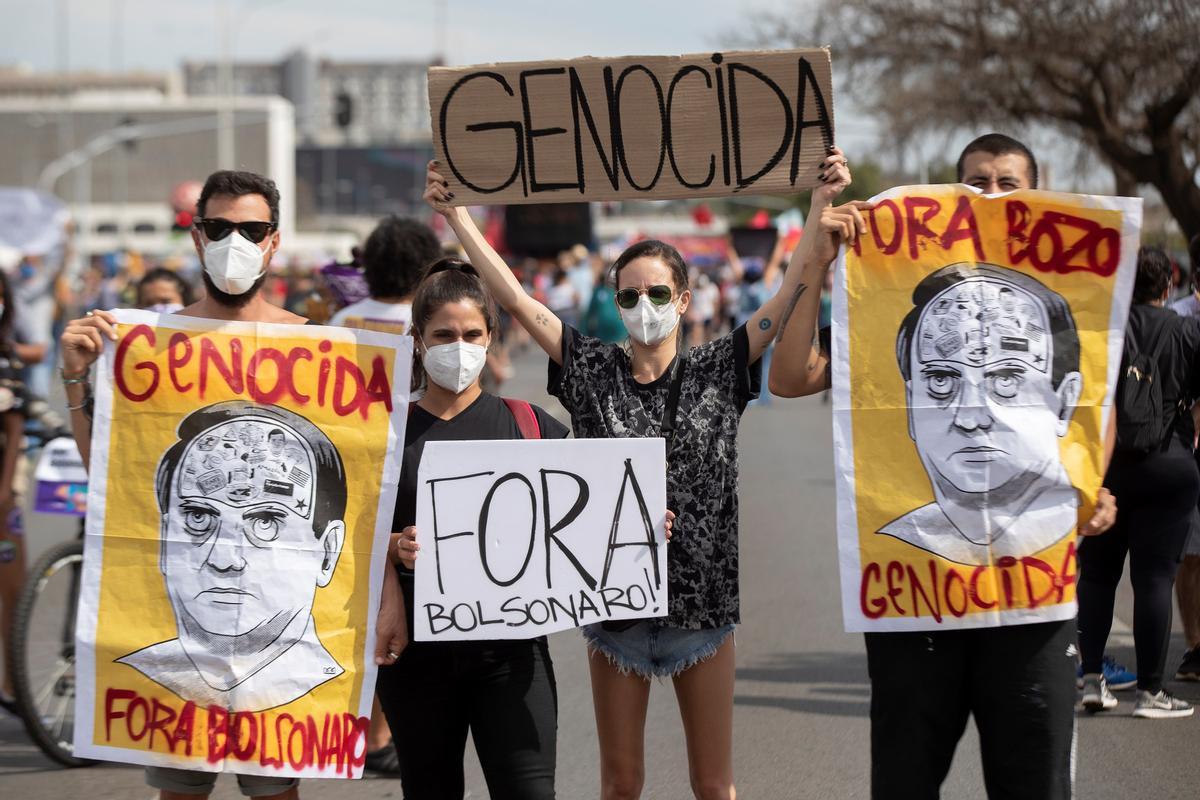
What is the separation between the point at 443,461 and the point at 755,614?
14.9 ft

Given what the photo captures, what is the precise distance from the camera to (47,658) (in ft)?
20.4

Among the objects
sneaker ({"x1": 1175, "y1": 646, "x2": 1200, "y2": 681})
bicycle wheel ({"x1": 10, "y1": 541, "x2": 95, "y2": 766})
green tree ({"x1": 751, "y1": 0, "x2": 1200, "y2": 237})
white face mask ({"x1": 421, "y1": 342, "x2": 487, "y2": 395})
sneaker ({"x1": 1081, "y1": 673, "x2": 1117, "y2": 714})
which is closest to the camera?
white face mask ({"x1": 421, "y1": 342, "x2": 487, "y2": 395})

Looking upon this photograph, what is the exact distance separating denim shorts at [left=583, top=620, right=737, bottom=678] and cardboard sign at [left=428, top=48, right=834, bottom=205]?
113cm

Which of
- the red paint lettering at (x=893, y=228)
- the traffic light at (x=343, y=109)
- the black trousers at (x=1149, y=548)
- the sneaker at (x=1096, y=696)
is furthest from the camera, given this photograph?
the traffic light at (x=343, y=109)

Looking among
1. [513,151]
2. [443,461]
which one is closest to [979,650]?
[443,461]

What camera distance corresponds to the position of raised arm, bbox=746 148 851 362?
380cm

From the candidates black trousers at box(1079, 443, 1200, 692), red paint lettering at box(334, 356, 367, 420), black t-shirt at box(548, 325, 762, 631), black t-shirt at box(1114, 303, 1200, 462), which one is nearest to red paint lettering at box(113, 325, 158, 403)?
red paint lettering at box(334, 356, 367, 420)

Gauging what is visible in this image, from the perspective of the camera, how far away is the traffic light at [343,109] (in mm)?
40328

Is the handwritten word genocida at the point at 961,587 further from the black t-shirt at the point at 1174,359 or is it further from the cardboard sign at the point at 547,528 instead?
the black t-shirt at the point at 1174,359

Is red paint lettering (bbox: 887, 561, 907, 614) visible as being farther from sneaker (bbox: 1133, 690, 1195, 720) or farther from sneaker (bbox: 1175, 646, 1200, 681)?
sneaker (bbox: 1175, 646, 1200, 681)

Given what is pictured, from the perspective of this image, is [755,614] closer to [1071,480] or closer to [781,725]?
[781,725]

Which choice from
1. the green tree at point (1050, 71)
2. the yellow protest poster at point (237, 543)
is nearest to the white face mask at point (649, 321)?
the yellow protest poster at point (237, 543)

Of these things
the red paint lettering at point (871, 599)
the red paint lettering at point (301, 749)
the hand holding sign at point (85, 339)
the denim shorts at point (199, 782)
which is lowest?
the denim shorts at point (199, 782)

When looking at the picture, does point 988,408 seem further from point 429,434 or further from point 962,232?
point 429,434
